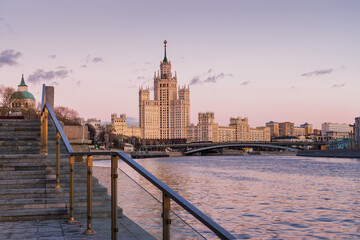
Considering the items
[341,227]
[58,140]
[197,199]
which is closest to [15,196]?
[58,140]

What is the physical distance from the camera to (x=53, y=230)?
284 inches

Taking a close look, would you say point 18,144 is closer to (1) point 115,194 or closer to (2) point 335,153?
(1) point 115,194

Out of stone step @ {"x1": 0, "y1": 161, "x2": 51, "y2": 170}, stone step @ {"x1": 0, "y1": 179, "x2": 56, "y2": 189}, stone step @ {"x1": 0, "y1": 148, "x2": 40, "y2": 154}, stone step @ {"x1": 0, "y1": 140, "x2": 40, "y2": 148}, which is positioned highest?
stone step @ {"x1": 0, "y1": 140, "x2": 40, "y2": 148}

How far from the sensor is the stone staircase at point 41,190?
7.48 meters

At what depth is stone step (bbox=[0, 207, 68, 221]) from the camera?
805cm

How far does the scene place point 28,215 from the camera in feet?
26.8

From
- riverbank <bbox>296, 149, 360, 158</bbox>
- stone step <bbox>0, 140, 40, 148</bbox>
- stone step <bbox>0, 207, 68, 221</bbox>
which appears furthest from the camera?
riverbank <bbox>296, 149, 360, 158</bbox>

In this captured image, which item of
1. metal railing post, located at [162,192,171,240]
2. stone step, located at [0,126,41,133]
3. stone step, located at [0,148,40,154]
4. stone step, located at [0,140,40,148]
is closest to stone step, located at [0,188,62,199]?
stone step, located at [0,148,40,154]

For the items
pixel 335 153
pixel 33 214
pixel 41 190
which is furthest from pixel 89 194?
pixel 335 153

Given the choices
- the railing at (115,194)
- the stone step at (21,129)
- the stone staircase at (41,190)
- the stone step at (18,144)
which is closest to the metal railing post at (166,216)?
the railing at (115,194)

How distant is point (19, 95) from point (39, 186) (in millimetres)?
74617

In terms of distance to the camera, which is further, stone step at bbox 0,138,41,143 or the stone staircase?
stone step at bbox 0,138,41,143

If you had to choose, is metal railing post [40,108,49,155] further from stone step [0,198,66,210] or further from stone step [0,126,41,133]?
stone step [0,198,66,210]

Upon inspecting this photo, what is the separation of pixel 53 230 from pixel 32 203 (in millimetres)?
1560
